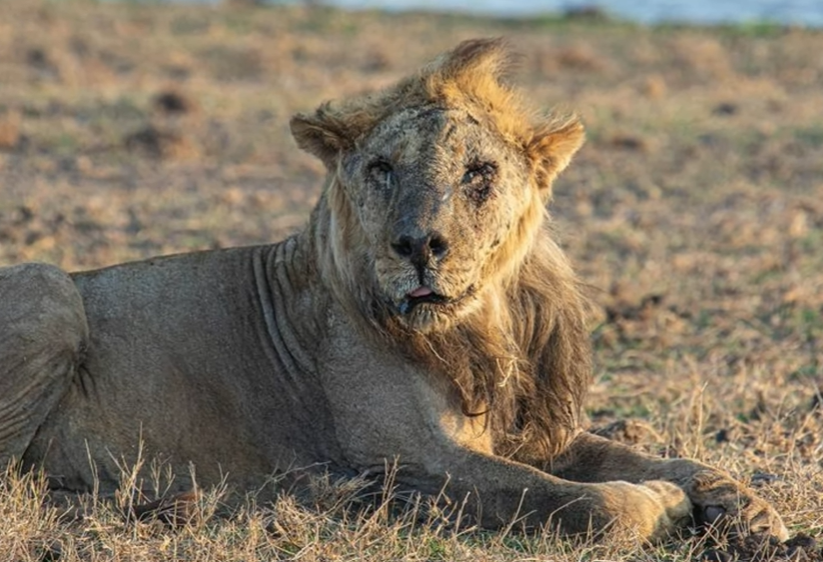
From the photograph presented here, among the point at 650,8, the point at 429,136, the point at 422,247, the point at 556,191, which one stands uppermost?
the point at 429,136

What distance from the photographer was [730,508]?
4.87m

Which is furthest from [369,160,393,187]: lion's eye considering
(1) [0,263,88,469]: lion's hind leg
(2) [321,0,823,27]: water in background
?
(2) [321,0,823,27]: water in background

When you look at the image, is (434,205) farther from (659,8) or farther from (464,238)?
(659,8)

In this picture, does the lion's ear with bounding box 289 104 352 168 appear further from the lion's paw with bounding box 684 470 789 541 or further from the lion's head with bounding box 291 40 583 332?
the lion's paw with bounding box 684 470 789 541

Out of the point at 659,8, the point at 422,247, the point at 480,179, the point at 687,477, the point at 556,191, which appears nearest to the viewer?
the point at 422,247

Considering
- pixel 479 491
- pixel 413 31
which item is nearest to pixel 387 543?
pixel 479 491

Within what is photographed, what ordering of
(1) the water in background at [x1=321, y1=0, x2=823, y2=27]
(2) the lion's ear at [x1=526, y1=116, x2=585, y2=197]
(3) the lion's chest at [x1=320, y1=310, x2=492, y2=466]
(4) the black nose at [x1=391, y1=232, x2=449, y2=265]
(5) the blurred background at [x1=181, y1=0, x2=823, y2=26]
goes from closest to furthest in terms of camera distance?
(4) the black nose at [x1=391, y1=232, x2=449, y2=265] < (3) the lion's chest at [x1=320, y1=310, x2=492, y2=466] < (2) the lion's ear at [x1=526, y1=116, x2=585, y2=197] < (5) the blurred background at [x1=181, y1=0, x2=823, y2=26] < (1) the water in background at [x1=321, y1=0, x2=823, y2=27]

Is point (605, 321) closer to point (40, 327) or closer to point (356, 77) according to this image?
point (40, 327)

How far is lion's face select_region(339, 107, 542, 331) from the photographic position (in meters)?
4.76

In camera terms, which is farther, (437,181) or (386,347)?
(386,347)

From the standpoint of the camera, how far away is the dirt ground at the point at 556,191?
15.9ft

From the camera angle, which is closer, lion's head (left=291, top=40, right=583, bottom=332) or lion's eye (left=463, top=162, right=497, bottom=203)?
lion's head (left=291, top=40, right=583, bottom=332)

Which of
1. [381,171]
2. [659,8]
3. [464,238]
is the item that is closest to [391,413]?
[464,238]

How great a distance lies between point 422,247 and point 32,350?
136 cm
